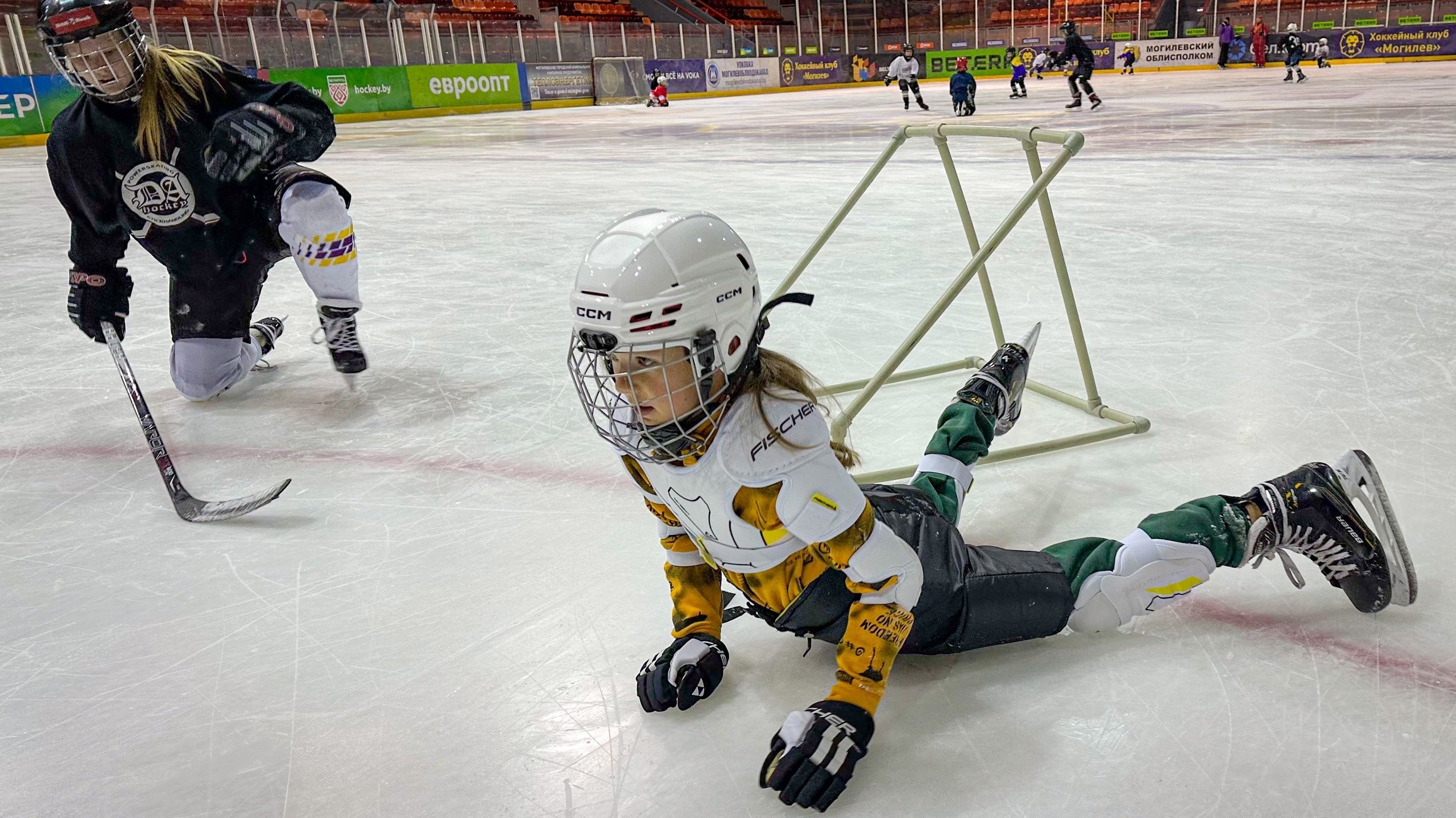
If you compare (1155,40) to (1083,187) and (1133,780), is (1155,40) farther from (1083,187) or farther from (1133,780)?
(1133,780)

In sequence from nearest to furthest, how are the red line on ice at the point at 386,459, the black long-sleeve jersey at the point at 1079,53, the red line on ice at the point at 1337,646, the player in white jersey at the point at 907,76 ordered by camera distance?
the red line on ice at the point at 1337,646, the red line on ice at the point at 386,459, the black long-sleeve jersey at the point at 1079,53, the player in white jersey at the point at 907,76

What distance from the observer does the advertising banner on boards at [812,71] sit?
29266 mm

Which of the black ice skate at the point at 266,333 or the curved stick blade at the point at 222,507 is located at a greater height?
the black ice skate at the point at 266,333

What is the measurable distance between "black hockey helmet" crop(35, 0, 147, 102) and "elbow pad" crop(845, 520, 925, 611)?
2232 mm

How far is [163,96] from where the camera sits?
8.56 feet

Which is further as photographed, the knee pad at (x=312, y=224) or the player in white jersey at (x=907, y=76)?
the player in white jersey at (x=907, y=76)

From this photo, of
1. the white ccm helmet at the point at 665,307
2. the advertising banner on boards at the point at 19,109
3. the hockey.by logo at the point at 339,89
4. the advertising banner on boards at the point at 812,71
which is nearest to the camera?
the white ccm helmet at the point at 665,307

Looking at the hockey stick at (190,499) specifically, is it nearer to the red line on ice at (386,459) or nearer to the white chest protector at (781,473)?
the red line on ice at (386,459)

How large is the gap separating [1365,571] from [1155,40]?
2878 centimetres

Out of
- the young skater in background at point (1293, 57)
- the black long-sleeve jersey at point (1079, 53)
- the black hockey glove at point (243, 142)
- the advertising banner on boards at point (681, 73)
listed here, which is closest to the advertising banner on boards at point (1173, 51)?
the young skater in background at point (1293, 57)

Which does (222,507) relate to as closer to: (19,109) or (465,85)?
(19,109)

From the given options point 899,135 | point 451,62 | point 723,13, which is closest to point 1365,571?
point 899,135

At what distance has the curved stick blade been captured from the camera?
7.09 ft

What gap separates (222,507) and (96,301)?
3.20ft
